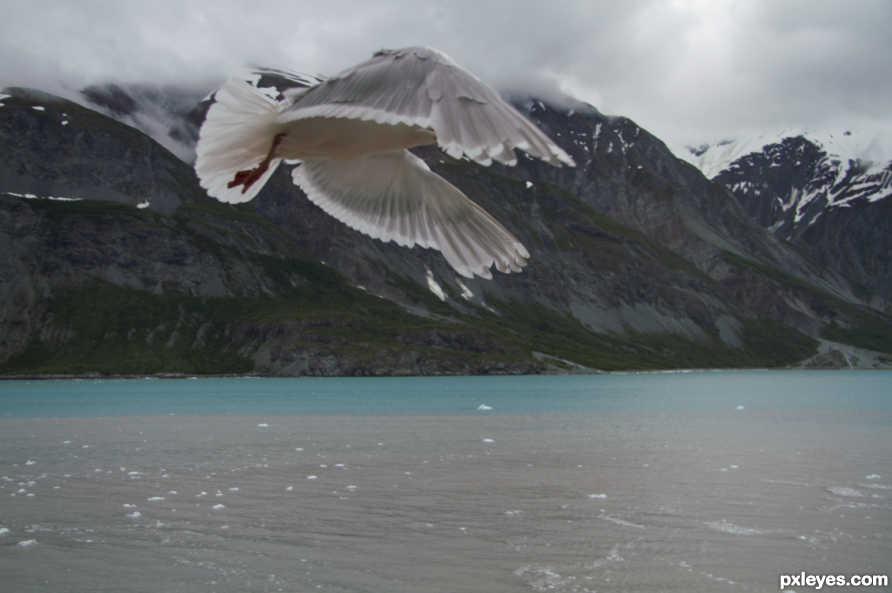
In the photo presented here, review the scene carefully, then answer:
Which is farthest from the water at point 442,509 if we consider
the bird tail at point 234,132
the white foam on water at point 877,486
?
the bird tail at point 234,132

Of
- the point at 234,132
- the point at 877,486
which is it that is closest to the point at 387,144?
the point at 234,132

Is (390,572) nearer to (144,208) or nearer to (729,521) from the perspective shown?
(729,521)

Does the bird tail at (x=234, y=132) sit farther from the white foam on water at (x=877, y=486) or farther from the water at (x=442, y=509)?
the white foam on water at (x=877, y=486)

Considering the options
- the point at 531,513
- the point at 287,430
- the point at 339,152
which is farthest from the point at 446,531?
the point at 287,430

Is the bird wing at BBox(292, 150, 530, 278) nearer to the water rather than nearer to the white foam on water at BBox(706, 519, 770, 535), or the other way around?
the water

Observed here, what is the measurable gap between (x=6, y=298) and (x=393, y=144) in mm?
181269

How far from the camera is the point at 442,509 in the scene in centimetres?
2048

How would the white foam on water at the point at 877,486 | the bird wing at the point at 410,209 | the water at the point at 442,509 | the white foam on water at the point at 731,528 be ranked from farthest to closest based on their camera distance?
the white foam on water at the point at 877,486 → the white foam on water at the point at 731,528 → the water at the point at 442,509 → the bird wing at the point at 410,209

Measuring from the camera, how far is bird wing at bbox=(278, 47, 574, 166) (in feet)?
12.8

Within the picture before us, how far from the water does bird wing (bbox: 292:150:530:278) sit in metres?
8.72

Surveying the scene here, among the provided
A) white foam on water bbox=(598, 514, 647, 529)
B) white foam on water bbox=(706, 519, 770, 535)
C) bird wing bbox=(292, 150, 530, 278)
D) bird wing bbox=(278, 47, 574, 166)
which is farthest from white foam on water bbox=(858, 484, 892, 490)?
bird wing bbox=(278, 47, 574, 166)

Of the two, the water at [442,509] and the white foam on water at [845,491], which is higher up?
the white foam on water at [845,491]

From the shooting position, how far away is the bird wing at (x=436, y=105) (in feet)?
12.8

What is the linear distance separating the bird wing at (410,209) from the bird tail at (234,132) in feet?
4.11
